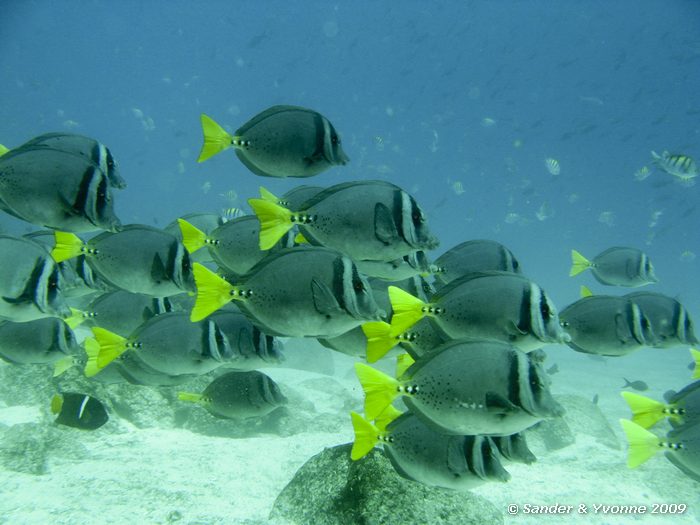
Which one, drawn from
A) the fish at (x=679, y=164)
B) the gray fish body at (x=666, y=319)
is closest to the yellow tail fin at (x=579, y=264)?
the gray fish body at (x=666, y=319)

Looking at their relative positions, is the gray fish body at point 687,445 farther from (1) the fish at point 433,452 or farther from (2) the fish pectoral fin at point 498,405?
(2) the fish pectoral fin at point 498,405

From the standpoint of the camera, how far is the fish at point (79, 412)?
13.8 feet

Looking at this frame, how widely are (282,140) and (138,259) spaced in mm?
1260

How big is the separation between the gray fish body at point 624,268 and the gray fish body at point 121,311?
4663 millimetres

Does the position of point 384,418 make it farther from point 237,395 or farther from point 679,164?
point 679,164

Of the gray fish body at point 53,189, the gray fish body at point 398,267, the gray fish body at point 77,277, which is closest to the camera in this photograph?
the gray fish body at point 53,189

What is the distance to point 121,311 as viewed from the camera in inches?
145

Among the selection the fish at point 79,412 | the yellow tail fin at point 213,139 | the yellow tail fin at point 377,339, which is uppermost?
the yellow tail fin at point 213,139

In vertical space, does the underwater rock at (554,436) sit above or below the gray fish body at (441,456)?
below

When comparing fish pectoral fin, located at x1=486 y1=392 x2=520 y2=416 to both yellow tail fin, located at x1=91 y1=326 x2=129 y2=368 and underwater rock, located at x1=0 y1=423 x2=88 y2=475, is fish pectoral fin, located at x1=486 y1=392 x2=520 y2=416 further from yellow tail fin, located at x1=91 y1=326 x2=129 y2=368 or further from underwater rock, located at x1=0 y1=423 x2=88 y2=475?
underwater rock, located at x1=0 y1=423 x2=88 y2=475

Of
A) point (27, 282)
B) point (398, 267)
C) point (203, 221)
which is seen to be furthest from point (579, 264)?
point (27, 282)

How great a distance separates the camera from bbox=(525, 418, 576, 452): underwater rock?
829 centimetres

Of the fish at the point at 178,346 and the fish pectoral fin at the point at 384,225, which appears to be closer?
the fish pectoral fin at the point at 384,225

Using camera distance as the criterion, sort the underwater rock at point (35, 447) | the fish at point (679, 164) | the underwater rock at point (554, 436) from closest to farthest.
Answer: the underwater rock at point (35, 447), the underwater rock at point (554, 436), the fish at point (679, 164)
